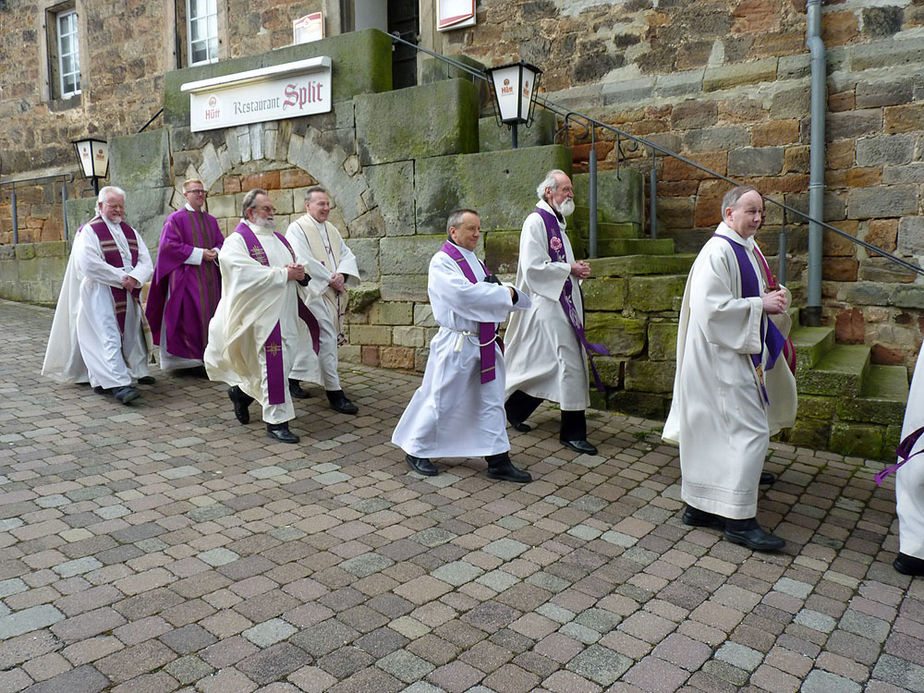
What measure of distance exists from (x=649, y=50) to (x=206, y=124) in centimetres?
492

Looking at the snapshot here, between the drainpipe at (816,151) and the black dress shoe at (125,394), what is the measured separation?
599cm

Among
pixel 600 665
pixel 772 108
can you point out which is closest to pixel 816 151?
pixel 772 108

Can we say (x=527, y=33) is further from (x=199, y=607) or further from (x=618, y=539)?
(x=199, y=607)

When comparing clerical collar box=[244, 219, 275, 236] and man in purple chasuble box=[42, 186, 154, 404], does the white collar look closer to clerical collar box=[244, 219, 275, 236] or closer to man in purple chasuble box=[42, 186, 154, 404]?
clerical collar box=[244, 219, 275, 236]

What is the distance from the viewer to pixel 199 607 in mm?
3154

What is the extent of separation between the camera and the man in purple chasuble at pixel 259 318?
566 centimetres

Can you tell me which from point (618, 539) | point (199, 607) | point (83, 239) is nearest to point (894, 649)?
point (618, 539)

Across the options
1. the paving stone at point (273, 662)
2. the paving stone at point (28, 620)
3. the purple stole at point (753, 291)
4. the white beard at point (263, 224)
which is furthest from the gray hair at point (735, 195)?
the paving stone at point (28, 620)

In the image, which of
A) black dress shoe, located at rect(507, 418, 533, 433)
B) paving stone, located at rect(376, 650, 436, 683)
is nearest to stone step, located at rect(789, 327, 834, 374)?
black dress shoe, located at rect(507, 418, 533, 433)

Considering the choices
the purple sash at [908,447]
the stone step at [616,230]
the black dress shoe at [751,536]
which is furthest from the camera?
the stone step at [616,230]

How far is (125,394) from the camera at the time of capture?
648cm

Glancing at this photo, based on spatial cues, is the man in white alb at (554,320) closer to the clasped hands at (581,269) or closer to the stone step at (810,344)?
the clasped hands at (581,269)

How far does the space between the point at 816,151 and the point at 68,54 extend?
43.5 ft

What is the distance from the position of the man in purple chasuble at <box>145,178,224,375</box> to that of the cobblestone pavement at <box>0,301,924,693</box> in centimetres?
181
